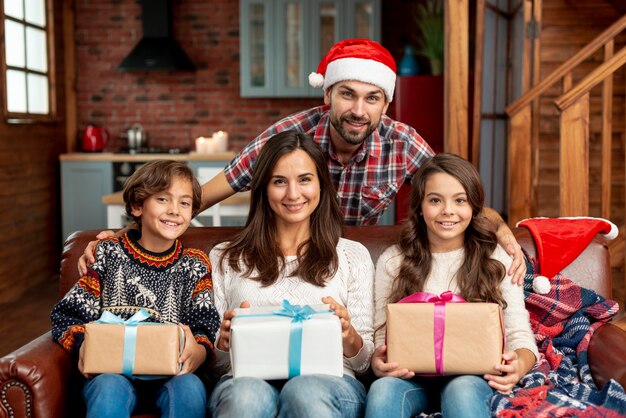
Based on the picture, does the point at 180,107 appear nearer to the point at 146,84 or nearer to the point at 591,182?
the point at 146,84

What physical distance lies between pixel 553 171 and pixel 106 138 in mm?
3753

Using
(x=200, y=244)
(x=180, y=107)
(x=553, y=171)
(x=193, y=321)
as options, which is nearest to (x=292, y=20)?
(x=180, y=107)

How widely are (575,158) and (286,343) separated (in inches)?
85.8

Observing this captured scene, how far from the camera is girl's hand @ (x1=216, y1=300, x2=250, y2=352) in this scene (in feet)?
6.41

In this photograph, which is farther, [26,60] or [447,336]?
[26,60]

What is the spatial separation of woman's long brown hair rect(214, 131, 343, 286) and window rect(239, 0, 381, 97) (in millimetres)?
4231

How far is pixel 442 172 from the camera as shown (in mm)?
2156

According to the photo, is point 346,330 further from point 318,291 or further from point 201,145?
point 201,145

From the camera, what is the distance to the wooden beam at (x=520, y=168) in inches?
172

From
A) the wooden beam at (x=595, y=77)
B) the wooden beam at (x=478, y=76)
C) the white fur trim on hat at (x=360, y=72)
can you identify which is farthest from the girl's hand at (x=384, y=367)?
the wooden beam at (x=478, y=76)

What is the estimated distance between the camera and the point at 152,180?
6.98 feet

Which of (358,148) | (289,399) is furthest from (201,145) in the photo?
(289,399)

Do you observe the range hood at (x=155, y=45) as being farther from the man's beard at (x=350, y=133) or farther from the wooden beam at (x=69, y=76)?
the man's beard at (x=350, y=133)

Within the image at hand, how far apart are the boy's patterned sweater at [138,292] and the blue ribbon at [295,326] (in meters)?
0.23
